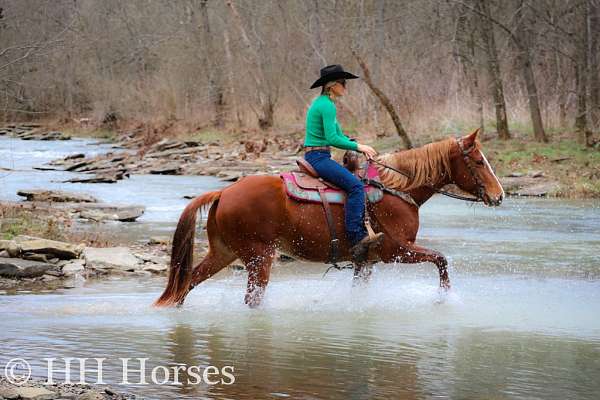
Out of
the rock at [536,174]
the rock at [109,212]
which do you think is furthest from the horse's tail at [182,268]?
the rock at [536,174]

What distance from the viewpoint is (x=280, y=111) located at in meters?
37.2

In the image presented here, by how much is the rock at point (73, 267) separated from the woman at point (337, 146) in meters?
3.87

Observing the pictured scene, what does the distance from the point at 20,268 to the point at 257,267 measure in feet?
11.3

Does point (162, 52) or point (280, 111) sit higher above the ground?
point (162, 52)

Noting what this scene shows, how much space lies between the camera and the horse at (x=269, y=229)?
9.05 m

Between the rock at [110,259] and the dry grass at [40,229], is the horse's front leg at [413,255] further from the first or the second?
the dry grass at [40,229]

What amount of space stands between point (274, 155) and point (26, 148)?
1302cm

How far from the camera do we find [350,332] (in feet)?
27.1

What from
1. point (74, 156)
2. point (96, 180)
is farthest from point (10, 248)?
point (74, 156)

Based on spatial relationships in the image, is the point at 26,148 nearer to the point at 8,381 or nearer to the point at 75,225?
the point at 75,225

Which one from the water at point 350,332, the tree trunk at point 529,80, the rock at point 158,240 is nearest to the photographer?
the water at point 350,332

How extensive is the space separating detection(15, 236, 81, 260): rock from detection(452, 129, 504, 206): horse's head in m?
5.18

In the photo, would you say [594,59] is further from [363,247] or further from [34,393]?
[34,393]

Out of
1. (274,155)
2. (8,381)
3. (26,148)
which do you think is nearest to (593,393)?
(8,381)
